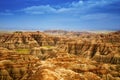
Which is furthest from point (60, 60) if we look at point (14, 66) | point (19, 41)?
point (19, 41)

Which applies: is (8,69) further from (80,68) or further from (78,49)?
(78,49)

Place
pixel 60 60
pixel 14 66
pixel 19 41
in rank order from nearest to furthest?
pixel 60 60
pixel 14 66
pixel 19 41

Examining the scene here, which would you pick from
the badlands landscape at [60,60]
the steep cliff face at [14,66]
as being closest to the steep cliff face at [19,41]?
the badlands landscape at [60,60]

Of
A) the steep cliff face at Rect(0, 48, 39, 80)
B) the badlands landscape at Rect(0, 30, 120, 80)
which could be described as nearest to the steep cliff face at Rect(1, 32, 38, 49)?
the badlands landscape at Rect(0, 30, 120, 80)

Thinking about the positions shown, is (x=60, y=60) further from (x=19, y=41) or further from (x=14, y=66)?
(x=19, y=41)

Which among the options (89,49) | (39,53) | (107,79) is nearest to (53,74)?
(107,79)

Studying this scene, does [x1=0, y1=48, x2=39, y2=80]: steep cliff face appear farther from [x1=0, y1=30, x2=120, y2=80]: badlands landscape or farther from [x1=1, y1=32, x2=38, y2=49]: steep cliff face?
[x1=1, y1=32, x2=38, y2=49]: steep cliff face

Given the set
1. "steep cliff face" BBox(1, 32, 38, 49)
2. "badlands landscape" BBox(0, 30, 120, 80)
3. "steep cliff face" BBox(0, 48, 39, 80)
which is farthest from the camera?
"steep cliff face" BBox(1, 32, 38, 49)

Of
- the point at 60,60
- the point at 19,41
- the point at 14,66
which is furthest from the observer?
the point at 19,41
